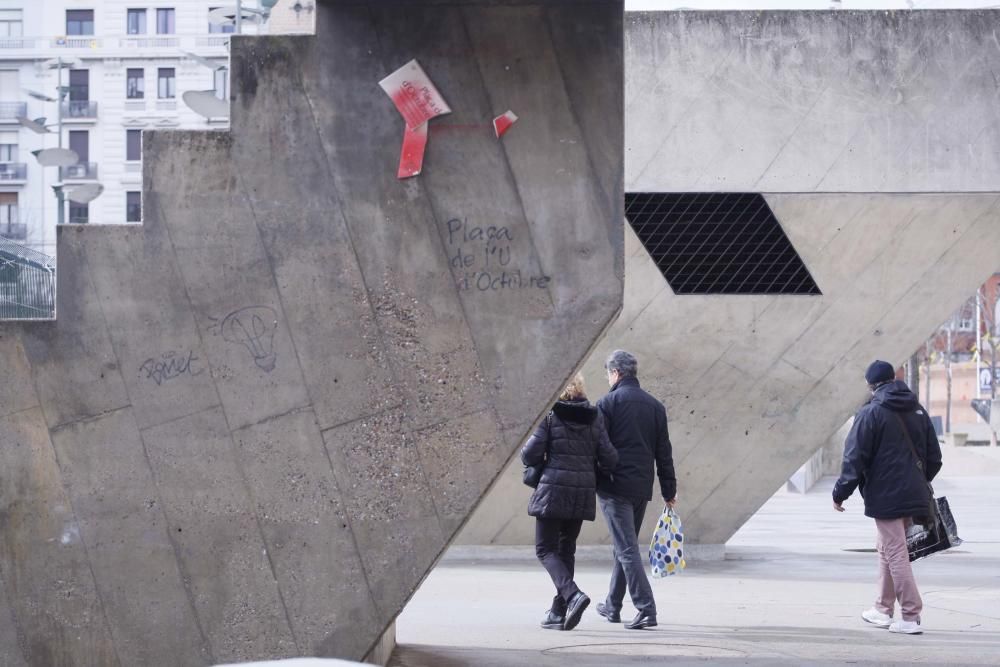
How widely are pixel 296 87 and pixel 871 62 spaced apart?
7566 millimetres

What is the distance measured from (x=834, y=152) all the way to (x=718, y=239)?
1315 mm

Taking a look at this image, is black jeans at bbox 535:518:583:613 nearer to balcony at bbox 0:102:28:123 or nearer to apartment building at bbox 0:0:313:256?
apartment building at bbox 0:0:313:256

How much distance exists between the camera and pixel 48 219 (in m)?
71.1

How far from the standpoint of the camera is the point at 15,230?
2709 inches

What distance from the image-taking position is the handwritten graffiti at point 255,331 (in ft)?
24.4

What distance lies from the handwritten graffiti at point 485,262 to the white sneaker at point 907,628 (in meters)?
4.15

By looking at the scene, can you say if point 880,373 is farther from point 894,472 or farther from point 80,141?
point 80,141

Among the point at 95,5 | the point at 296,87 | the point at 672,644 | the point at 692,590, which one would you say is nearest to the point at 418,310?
the point at 296,87

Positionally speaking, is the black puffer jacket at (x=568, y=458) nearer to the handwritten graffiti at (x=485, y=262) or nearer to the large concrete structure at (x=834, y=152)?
the handwritten graffiti at (x=485, y=262)

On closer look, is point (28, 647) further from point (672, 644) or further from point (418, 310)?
point (672, 644)

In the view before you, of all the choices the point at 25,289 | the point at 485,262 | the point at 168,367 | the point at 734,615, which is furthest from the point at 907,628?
the point at 25,289

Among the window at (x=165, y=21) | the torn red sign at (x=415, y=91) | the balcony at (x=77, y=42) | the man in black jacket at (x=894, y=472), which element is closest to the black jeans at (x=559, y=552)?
the man in black jacket at (x=894, y=472)

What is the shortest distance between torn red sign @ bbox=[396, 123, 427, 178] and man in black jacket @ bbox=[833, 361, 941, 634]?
4.11 m

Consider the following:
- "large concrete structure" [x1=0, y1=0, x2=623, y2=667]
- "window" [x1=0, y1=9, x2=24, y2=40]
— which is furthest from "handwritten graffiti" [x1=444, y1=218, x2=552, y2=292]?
"window" [x1=0, y1=9, x2=24, y2=40]
